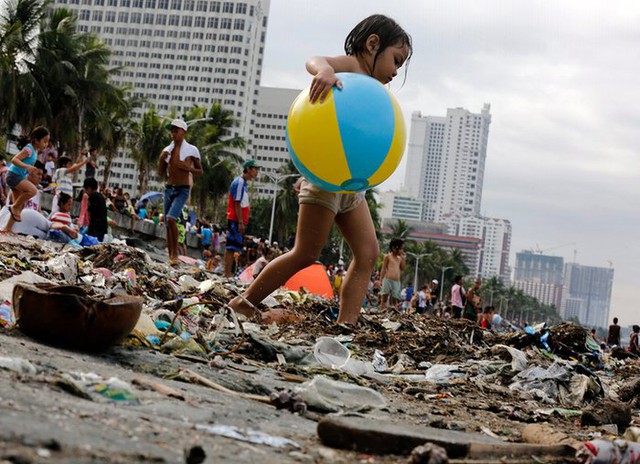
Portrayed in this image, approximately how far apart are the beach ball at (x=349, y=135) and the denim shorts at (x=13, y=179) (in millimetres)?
6734

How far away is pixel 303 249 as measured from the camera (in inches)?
224

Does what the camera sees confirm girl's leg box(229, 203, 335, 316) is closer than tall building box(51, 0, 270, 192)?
Yes

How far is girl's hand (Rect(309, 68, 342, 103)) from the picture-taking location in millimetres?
4863

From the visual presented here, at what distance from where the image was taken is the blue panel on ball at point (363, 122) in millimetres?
4824

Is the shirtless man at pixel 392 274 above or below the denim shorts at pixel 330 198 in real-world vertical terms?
below

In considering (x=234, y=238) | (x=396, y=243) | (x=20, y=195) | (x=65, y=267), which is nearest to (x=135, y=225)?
(x=396, y=243)

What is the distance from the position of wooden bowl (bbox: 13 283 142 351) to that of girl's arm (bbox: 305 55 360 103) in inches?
74.2

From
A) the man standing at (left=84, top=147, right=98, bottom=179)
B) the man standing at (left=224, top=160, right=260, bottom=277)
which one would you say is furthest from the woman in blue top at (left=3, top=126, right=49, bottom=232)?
the man standing at (left=84, top=147, right=98, bottom=179)

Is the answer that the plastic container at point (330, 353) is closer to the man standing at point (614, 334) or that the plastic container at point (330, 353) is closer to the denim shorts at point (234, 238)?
the denim shorts at point (234, 238)

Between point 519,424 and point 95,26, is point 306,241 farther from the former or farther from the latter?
point 95,26

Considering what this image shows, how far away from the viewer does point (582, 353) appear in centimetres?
898

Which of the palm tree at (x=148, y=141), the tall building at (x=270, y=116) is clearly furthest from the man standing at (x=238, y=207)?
the tall building at (x=270, y=116)

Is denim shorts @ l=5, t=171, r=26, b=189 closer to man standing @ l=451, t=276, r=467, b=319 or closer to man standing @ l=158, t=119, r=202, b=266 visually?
man standing @ l=158, t=119, r=202, b=266

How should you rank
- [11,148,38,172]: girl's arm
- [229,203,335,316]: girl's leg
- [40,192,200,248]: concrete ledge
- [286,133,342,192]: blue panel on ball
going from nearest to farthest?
1. [286,133,342,192]: blue panel on ball
2. [229,203,335,316]: girl's leg
3. [11,148,38,172]: girl's arm
4. [40,192,200,248]: concrete ledge
